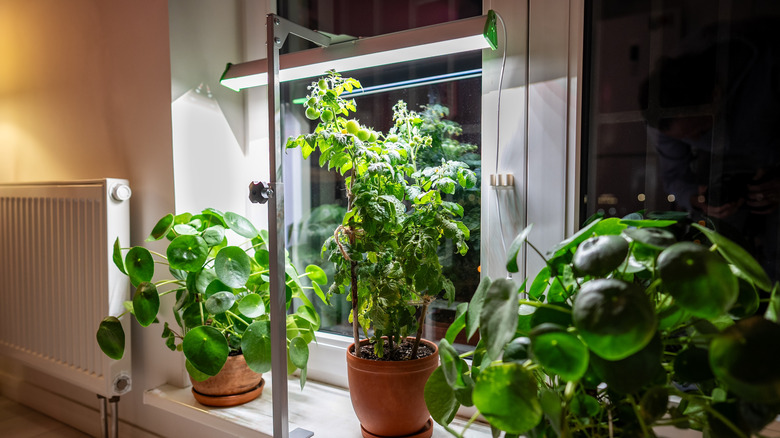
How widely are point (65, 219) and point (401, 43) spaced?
1179 millimetres

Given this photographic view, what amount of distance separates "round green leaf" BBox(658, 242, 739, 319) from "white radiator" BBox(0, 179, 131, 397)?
1338mm

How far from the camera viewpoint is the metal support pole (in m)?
0.98

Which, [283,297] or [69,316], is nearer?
[283,297]

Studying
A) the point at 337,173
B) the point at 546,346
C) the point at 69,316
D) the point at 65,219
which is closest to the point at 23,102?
the point at 65,219

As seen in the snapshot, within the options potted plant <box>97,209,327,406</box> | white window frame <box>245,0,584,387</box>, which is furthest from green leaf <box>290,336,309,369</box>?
white window frame <box>245,0,584,387</box>

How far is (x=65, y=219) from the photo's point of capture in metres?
1.46

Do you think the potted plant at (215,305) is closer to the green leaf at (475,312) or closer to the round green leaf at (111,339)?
the round green leaf at (111,339)

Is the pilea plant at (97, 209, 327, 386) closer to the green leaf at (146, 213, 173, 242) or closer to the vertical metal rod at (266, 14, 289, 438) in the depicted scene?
the green leaf at (146, 213, 173, 242)

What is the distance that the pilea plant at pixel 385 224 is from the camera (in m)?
0.97

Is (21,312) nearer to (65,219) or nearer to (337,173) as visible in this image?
(65,219)

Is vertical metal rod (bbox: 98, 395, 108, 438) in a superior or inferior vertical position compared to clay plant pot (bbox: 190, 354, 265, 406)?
inferior

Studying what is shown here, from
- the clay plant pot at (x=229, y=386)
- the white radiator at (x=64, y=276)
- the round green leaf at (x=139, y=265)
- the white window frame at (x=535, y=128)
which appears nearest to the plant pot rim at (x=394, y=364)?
the white window frame at (x=535, y=128)

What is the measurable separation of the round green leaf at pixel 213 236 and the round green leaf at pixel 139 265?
0.13m

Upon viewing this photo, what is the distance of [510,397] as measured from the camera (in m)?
0.56
